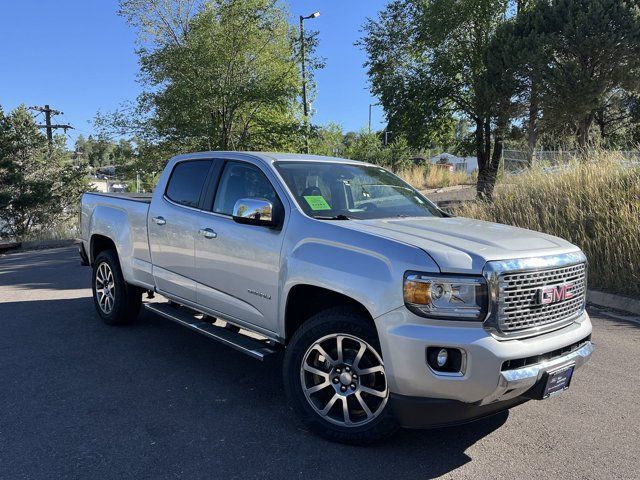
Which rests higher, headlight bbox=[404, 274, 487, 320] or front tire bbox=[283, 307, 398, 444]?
headlight bbox=[404, 274, 487, 320]

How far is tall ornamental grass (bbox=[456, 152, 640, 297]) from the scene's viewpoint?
745cm

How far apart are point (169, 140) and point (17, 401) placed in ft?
48.7

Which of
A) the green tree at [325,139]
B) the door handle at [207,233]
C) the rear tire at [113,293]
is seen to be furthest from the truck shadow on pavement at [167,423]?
the green tree at [325,139]

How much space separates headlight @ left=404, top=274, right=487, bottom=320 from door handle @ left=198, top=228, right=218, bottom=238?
2059mm

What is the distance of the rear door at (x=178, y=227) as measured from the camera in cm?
477

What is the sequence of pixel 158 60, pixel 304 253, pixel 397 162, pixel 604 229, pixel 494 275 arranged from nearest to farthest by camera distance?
pixel 494 275 → pixel 304 253 → pixel 604 229 → pixel 158 60 → pixel 397 162

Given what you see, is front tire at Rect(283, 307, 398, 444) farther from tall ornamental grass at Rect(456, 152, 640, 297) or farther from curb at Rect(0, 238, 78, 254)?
curb at Rect(0, 238, 78, 254)

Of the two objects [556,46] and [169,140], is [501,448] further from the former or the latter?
[169,140]

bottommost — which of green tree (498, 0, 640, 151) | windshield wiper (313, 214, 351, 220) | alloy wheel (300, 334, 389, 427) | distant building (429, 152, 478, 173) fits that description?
alloy wheel (300, 334, 389, 427)

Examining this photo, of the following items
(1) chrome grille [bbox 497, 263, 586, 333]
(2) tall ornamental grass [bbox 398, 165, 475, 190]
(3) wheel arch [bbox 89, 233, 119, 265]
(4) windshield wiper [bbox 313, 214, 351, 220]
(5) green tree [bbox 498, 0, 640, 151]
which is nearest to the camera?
(1) chrome grille [bbox 497, 263, 586, 333]

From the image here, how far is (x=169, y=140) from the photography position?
1789 cm

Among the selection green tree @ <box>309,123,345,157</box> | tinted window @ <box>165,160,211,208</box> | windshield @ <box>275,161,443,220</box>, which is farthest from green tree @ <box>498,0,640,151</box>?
tinted window @ <box>165,160,211,208</box>

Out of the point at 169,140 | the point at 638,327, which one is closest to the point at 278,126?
the point at 169,140

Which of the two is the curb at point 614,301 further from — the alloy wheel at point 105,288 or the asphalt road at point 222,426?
the alloy wheel at point 105,288
